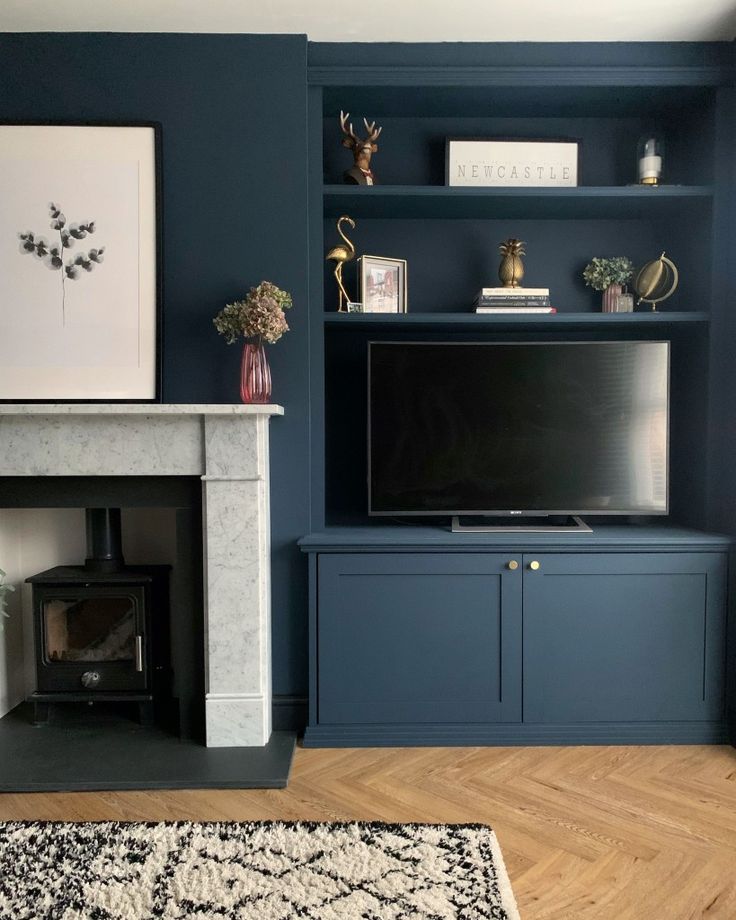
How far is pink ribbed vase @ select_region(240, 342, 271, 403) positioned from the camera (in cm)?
253

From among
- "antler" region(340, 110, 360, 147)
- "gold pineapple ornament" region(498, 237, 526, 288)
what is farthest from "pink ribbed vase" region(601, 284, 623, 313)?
"antler" region(340, 110, 360, 147)

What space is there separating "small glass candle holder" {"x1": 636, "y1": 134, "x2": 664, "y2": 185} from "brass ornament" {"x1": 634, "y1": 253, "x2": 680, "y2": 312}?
0.31 m

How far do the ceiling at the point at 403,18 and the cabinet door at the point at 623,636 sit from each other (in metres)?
1.96

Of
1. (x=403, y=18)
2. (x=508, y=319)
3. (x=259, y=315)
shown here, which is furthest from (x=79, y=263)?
(x=508, y=319)

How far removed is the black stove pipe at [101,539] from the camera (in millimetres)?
2727

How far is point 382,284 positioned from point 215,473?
104 centimetres

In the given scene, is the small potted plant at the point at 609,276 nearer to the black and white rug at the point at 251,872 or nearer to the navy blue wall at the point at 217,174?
the navy blue wall at the point at 217,174

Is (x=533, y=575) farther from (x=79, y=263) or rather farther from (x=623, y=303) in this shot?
(x=79, y=263)

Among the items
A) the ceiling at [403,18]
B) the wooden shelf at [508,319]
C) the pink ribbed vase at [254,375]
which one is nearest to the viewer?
the ceiling at [403,18]

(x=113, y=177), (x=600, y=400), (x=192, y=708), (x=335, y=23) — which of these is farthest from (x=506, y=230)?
(x=192, y=708)

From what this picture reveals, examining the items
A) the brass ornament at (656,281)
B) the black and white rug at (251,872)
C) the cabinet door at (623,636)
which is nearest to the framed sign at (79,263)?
the black and white rug at (251,872)

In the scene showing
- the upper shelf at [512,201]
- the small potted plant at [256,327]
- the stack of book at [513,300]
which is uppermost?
the upper shelf at [512,201]

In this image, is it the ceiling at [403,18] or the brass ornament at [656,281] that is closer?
the ceiling at [403,18]

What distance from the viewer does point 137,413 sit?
95.2 inches
